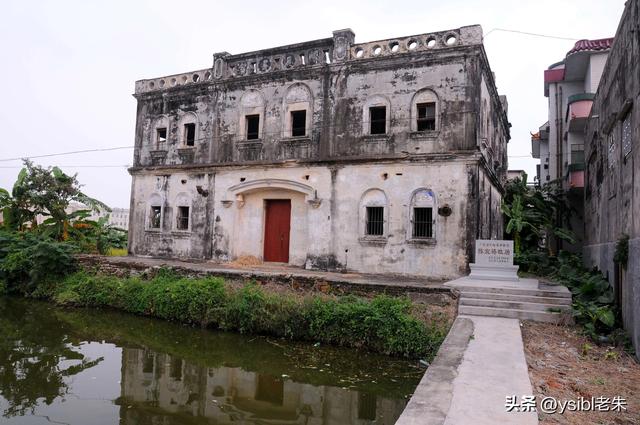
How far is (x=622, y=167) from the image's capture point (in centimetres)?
764

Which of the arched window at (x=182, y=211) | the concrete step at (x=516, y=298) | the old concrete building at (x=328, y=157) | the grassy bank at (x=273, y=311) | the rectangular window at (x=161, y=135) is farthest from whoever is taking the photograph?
the rectangular window at (x=161, y=135)

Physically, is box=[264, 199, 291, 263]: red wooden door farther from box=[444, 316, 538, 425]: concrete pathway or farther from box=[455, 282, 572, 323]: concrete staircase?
box=[444, 316, 538, 425]: concrete pathway

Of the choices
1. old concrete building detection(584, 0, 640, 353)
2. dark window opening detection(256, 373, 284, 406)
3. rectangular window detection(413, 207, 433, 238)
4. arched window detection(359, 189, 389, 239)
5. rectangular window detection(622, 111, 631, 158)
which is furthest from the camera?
arched window detection(359, 189, 389, 239)

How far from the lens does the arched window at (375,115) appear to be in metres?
13.2

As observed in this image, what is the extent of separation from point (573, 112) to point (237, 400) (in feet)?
51.2

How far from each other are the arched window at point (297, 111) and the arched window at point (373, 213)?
3.03 m

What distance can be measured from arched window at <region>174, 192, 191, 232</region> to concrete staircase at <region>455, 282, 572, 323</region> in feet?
34.8

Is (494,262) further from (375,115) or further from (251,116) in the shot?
(251,116)

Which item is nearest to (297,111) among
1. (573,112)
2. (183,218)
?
(183,218)

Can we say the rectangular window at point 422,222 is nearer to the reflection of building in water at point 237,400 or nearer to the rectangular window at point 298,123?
the rectangular window at point 298,123

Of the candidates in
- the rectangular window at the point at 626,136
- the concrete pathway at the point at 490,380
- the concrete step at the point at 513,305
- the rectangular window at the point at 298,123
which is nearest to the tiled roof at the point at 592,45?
the rectangular window at the point at 298,123

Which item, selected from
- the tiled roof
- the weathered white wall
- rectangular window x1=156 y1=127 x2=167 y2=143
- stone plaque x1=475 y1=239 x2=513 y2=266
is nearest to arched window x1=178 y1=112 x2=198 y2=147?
rectangular window x1=156 y1=127 x2=167 y2=143

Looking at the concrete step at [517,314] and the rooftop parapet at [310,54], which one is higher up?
the rooftop parapet at [310,54]

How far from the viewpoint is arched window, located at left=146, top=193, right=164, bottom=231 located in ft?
54.9
